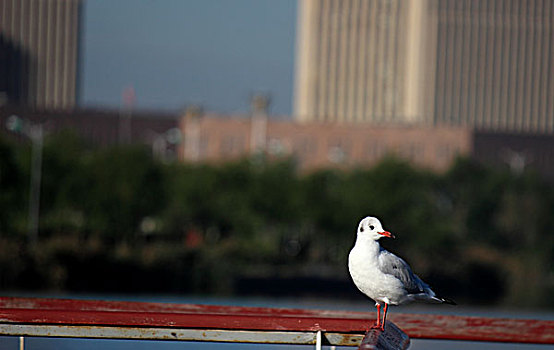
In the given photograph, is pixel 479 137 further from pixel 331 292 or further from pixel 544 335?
pixel 544 335

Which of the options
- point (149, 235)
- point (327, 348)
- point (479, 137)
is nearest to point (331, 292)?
point (149, 235)

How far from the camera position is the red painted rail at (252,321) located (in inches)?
210

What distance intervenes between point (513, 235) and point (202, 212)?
29.2m

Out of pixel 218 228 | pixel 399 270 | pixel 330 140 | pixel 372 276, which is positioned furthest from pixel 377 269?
pixel 330 140

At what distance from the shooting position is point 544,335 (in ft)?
18.8

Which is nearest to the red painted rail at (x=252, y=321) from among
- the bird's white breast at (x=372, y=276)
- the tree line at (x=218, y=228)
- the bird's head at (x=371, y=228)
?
the bird's white breast at (x=372, y=276)

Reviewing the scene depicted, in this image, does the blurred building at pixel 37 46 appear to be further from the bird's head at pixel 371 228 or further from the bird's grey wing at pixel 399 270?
the bird's head at pixel 371 228

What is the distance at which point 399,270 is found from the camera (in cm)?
625

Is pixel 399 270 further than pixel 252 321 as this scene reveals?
Yes

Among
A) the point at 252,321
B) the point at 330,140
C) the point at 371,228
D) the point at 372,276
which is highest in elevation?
the point at 330,140

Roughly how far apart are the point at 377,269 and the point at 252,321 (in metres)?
0.98

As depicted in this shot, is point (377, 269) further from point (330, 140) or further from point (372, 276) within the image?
point (330, 140)

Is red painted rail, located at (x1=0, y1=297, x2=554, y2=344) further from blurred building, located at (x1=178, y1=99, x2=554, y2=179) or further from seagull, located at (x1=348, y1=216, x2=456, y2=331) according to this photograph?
blurred building, located at (x1=178, y1=99, x2=554, y2=179)

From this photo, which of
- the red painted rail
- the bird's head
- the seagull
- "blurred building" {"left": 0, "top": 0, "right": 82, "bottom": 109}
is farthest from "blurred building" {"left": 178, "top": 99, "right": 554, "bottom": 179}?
the bird's head
